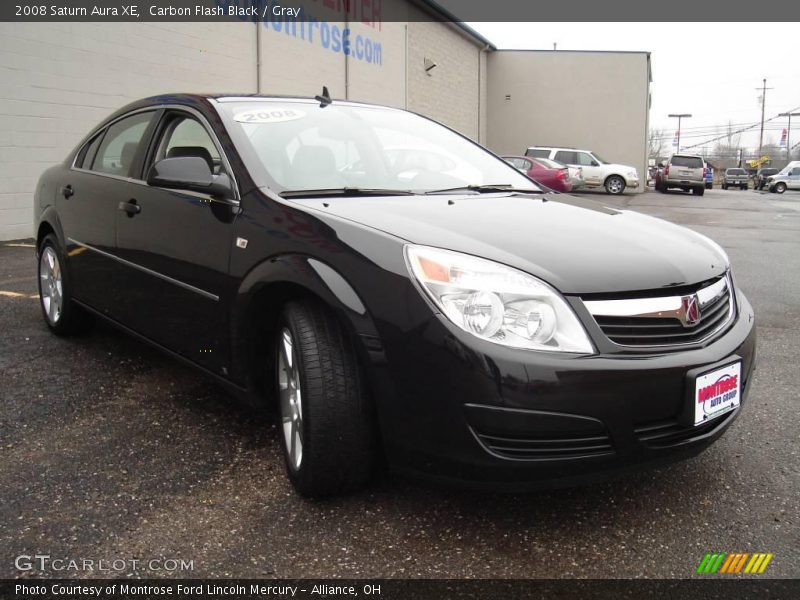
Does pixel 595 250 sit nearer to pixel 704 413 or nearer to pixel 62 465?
pixel 704 413

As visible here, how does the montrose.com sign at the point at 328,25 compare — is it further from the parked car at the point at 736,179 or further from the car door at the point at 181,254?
the parked car at the point at 736,179

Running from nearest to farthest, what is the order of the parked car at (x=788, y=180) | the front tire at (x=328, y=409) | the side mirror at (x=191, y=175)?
the front tire at (x=328, y=409) < the side mirror at (x=191, y=175) < the parked car at (x=788, y=180)

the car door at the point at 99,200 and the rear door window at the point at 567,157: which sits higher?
the rear door window at the point at 567,157

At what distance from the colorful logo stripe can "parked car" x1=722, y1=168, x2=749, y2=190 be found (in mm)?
50898

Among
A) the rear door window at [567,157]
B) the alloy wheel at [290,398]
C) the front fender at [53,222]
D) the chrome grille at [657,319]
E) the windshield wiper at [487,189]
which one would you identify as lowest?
the alloy wheel at [290,398]

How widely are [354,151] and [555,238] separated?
1239 millimetres

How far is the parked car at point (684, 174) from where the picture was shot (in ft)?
99.7

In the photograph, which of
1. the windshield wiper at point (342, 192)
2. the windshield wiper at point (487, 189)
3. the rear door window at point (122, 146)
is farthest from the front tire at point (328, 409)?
the rear door window at point (122, 146)

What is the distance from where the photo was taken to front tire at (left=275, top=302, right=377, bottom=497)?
235 cm

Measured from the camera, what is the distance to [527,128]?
1222 inches

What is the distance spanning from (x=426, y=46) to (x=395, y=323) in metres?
22.6

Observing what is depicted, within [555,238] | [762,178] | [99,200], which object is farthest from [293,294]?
[762,178]

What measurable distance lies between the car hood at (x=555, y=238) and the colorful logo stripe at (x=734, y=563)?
0.84m

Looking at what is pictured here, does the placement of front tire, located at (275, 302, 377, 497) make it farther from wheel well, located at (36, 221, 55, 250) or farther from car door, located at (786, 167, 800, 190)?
car door, located at (786, 167, 800, 190)
